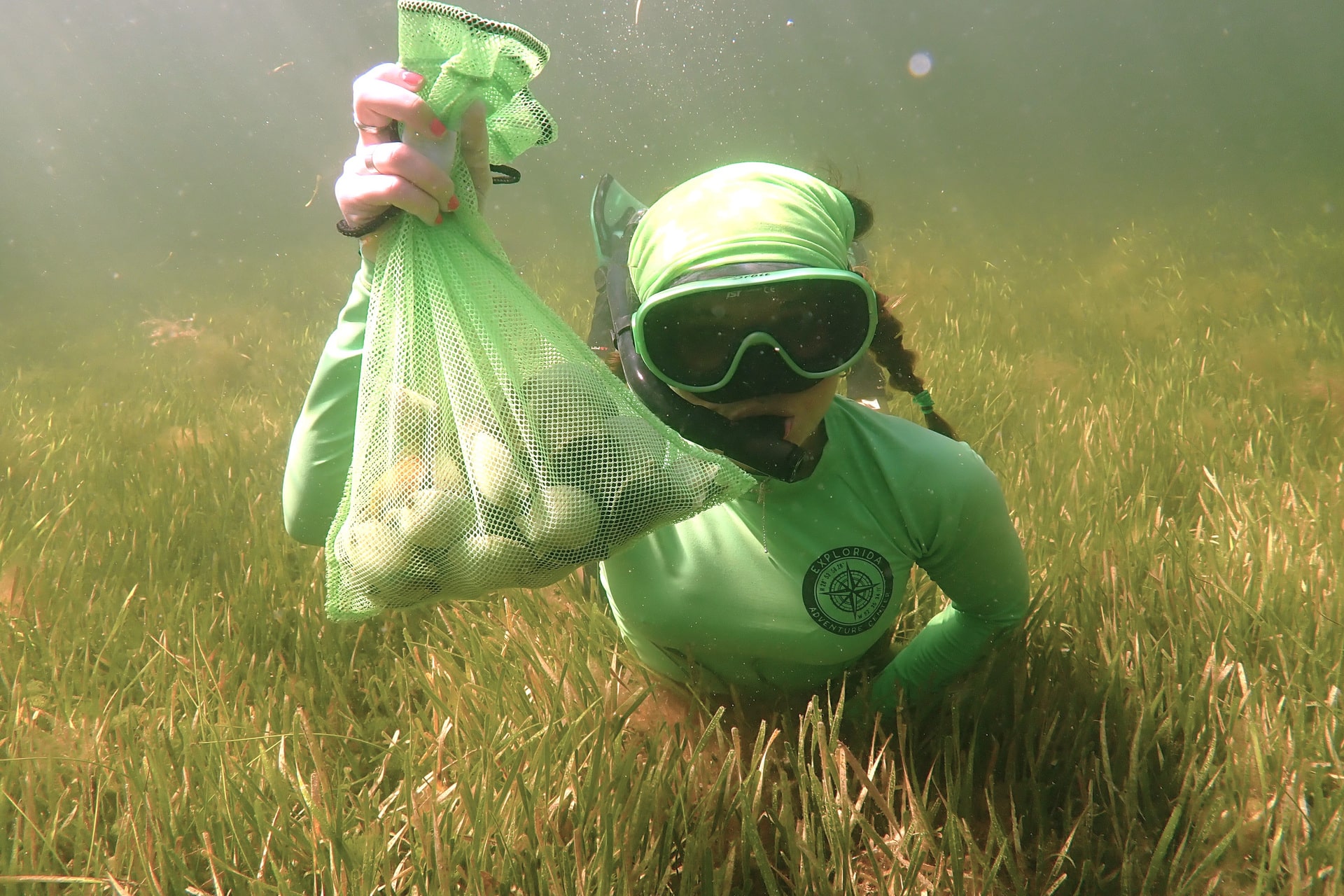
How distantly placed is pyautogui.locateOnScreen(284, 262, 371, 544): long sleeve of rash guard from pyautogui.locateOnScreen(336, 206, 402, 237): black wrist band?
18cm

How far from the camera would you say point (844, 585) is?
131 cm

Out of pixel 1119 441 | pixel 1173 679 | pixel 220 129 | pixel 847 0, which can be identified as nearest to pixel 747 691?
pixel 1173 679

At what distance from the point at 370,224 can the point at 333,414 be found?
0.39 metres

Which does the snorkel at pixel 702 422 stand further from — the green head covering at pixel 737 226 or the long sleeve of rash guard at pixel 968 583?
the long sleeve of rash guard at pixel 968 583

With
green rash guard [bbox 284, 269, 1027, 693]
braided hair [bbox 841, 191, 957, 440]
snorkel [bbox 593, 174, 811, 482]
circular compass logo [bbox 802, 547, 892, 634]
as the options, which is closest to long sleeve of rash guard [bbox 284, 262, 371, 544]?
green rash guard [bbox 284, 269, 1027, 693]

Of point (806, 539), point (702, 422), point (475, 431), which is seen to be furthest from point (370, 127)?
point (806, 539)

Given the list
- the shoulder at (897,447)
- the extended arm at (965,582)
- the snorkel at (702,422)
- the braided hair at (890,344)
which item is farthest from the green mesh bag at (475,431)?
the braided hair at (890,344)

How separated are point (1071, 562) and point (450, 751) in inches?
68.6

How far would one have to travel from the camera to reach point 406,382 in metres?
1.08

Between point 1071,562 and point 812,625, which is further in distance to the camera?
point 1071,562

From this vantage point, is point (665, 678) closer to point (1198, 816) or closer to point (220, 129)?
point (1198, 816)

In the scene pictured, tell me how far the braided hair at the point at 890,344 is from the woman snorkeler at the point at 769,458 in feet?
0.60

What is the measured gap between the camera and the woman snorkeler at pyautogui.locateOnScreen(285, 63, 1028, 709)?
1.18m

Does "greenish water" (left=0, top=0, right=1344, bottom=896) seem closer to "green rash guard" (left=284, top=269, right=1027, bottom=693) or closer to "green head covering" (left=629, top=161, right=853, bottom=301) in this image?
"green rash guard" (left=284, top=269, right=1027, bottom=693)
